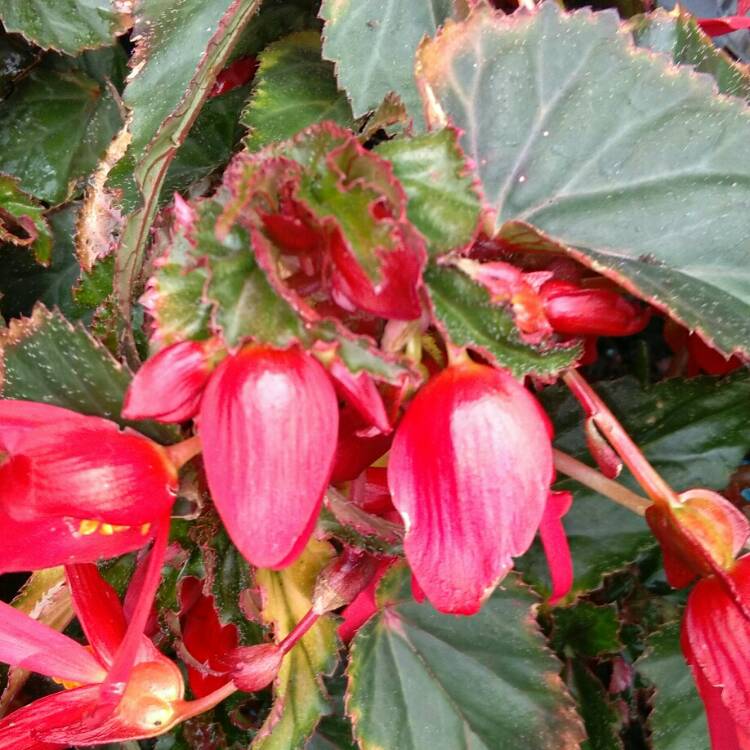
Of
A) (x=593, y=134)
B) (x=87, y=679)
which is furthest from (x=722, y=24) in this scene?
(x=87, y=679)

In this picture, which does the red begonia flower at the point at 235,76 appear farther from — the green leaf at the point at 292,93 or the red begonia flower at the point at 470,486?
the red begonia flower at the point at 470,486

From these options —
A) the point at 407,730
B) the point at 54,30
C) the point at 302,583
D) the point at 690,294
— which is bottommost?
the point at 407,730

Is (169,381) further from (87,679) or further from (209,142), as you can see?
(209,142)

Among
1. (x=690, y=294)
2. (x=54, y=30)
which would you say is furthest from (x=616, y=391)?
(x=54, y=30)

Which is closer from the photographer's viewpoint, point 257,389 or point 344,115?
point 257,389

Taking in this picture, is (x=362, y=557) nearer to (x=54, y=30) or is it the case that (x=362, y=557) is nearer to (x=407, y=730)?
(x=407, y=730)

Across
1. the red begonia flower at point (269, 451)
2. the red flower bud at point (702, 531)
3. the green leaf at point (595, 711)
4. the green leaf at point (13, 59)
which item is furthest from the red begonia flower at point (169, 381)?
the green leaf at point (13, 59)

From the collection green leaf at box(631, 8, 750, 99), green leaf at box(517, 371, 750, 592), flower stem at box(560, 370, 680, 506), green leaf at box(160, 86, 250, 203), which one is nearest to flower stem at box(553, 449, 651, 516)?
flower stem at box(560, 370, 680, 506)
